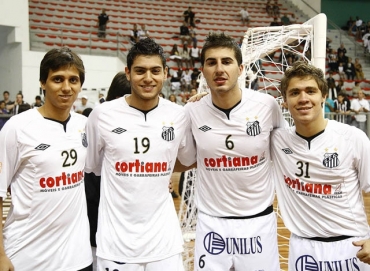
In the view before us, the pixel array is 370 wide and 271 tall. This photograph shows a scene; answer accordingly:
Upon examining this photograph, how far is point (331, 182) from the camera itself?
2.62 m

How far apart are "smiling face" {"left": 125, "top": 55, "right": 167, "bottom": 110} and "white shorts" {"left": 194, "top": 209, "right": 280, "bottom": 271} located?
919 mm

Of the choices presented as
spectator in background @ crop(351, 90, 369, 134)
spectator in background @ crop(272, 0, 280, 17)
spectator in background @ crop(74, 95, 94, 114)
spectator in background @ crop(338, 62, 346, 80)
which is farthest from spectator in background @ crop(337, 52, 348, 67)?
spectator in background @ crop(74, 95, 94, 114)

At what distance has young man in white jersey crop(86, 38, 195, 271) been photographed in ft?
8.15

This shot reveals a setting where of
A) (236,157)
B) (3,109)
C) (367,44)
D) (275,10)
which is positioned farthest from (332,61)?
(236,157)

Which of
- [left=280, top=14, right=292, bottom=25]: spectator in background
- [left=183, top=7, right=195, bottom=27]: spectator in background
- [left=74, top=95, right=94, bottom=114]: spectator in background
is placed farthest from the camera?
[left=280, top=14, right=292, bottom=25]: spectator in background

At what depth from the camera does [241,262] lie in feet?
9.30

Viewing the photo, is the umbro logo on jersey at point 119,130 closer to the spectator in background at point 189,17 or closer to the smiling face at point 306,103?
the smiling face at point 306,103

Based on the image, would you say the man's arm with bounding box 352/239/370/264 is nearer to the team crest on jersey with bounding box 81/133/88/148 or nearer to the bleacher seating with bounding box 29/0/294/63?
the team crest on jersey with bounding box 81/133/88/148

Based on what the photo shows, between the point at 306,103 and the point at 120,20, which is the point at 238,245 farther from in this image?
the point at 120,20

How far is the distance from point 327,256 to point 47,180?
1.64 meters

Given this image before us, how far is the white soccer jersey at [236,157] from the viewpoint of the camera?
2.84 meters

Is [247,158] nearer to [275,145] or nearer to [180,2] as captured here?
[275,145]

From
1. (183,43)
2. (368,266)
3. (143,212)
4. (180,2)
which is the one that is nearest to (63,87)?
(143,212)

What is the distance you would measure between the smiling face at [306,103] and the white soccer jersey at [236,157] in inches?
10.9
